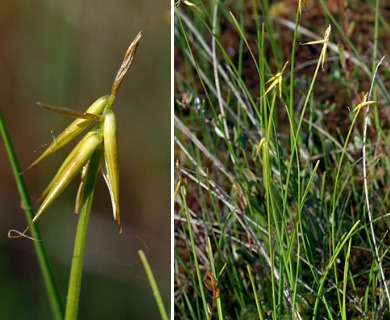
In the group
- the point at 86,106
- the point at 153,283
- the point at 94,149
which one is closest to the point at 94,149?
the point at 94,149

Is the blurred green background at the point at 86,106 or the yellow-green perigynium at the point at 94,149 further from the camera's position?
the blurred green background at the point at 86,106

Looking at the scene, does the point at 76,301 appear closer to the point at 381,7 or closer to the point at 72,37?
the point at 72,37

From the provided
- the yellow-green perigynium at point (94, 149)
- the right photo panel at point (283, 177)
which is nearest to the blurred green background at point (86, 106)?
the right photo panel at point (283, 177)

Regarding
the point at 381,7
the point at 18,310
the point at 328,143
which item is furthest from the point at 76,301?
the point at 381,7

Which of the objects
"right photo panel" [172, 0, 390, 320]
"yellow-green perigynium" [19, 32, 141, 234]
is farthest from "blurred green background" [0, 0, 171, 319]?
"yellow-green perigynium" [19, 32, 141, 234]

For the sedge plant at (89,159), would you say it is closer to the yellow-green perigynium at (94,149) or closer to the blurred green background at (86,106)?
the yellow-green perigynium at (94,149)

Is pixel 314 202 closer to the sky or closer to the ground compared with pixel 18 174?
closer to the ground

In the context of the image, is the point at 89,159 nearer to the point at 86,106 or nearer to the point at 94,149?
the point at 94,149
